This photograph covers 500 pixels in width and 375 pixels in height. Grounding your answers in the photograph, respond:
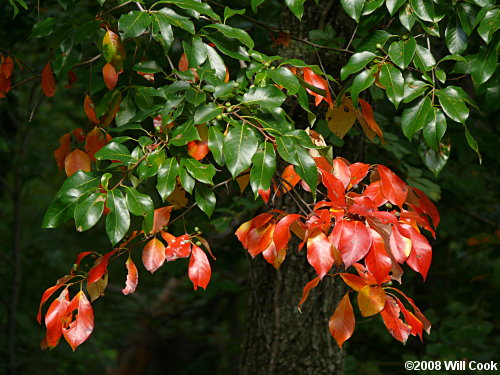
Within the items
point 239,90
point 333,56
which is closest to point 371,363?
point 333,56

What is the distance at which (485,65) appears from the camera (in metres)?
1.47

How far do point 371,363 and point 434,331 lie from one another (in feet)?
Answer: 1.22

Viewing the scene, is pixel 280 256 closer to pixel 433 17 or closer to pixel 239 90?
pixel 239 90

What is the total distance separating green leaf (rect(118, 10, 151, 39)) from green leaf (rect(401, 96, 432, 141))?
2.23ft

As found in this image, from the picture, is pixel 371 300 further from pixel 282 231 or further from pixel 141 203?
pixel 141 203

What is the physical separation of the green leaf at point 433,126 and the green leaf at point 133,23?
73 centimetres

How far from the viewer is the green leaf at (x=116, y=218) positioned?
1.25 meters

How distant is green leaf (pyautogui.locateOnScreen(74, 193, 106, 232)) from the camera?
48.0 inches

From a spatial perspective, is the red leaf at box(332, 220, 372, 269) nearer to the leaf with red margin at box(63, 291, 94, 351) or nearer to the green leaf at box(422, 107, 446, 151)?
the green leaf at box(422, 107, 446, 151)

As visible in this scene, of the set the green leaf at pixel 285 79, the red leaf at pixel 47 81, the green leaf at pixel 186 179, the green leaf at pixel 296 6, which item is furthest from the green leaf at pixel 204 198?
the red leaf at pixel 47 81

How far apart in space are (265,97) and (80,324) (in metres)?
0.68

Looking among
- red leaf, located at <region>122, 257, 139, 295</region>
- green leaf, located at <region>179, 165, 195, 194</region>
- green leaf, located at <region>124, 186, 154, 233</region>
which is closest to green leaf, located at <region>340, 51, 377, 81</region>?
green leaf, located at <region>179, 165, 195, 194</region>

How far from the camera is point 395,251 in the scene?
4.08 ft

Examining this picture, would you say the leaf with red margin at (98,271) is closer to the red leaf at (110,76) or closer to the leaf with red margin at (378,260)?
the red leaf at (110,76)
